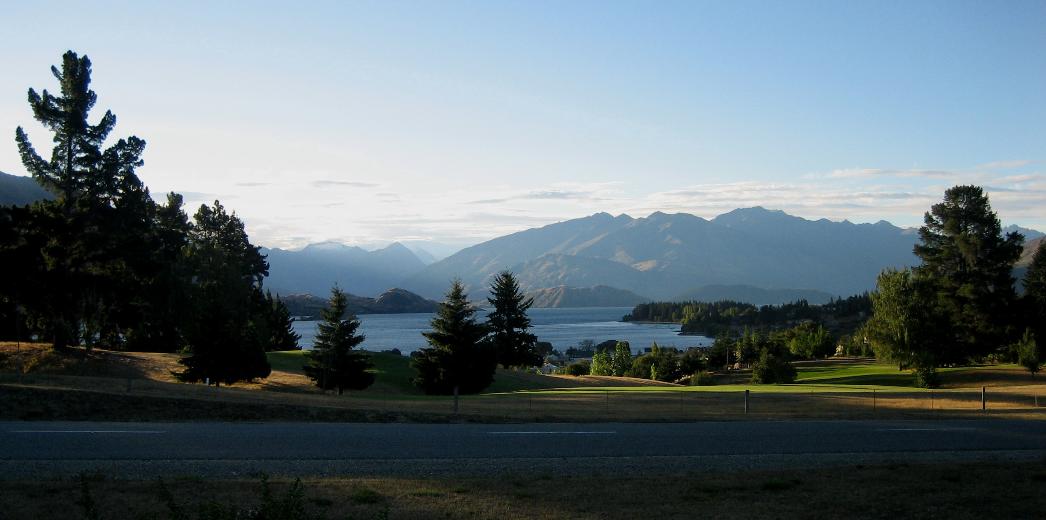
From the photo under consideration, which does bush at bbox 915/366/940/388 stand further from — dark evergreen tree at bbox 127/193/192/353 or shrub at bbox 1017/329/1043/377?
dark evergreen tree at bbox 127/193/192/353

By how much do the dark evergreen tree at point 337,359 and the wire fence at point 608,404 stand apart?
1804 centimetres

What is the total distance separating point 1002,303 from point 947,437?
42449 mm

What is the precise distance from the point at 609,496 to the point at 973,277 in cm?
5288

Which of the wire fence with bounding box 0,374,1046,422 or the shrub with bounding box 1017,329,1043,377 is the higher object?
the shrub with bounding box 1017,329,1043,377

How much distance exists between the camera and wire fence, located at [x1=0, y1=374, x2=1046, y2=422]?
19.9 m

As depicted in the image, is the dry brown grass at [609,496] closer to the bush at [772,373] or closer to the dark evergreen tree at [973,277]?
the bush at [772,373]

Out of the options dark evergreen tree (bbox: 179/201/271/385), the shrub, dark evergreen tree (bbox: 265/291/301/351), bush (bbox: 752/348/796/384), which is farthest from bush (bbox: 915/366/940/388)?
dark evergreen tree (bbox: 265/291/301/351)

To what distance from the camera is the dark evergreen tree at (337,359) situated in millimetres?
43875

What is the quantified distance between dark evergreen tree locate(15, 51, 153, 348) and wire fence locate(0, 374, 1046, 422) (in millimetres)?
18445

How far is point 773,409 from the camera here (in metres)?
24.7

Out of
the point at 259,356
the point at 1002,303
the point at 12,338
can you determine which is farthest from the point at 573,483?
the point at 12,338

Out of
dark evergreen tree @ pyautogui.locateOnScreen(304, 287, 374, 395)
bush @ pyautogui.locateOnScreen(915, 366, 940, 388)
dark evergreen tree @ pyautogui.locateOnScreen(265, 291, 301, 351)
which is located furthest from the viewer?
dark evergreen tree @ pyautogui.locateOnScreen(265, 291, 301, 351)

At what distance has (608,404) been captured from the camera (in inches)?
1045

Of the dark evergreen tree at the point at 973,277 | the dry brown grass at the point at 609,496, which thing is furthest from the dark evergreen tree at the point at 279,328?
the dry brown grass at the point at 609,496
